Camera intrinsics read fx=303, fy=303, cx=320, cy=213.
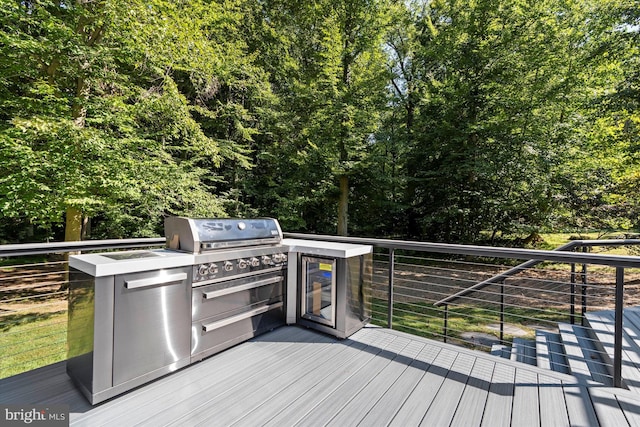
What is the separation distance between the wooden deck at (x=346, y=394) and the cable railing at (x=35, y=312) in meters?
0.77

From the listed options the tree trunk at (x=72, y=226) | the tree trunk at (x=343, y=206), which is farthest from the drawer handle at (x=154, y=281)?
the tree trunk at (x=343, y=206)

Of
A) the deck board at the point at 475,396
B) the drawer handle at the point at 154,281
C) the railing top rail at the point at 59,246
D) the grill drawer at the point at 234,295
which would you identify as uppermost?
the railing top rail at the point at 59,246

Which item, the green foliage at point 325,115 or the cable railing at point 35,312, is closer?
the cable railing at point 35,312

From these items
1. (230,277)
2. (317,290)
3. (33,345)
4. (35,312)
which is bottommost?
(33,345)

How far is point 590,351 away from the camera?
258cm

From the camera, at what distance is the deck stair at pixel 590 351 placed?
2.23m

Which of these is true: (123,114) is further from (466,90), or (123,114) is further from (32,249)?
(466,90)

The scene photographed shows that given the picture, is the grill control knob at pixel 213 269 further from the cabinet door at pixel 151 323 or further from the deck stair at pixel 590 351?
the deck stair at pixel 590 351

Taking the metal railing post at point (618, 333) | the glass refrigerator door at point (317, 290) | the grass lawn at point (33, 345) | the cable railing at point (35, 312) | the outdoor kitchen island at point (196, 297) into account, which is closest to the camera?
the outdoor kitchen island at point (196, 297)

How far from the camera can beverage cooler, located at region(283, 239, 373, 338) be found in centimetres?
272

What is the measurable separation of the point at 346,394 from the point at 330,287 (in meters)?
1.05

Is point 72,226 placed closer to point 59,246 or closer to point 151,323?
point 59,246

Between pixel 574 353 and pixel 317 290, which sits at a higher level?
pixel 317 290

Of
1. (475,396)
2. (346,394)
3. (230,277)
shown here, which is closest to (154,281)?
(230,277)
